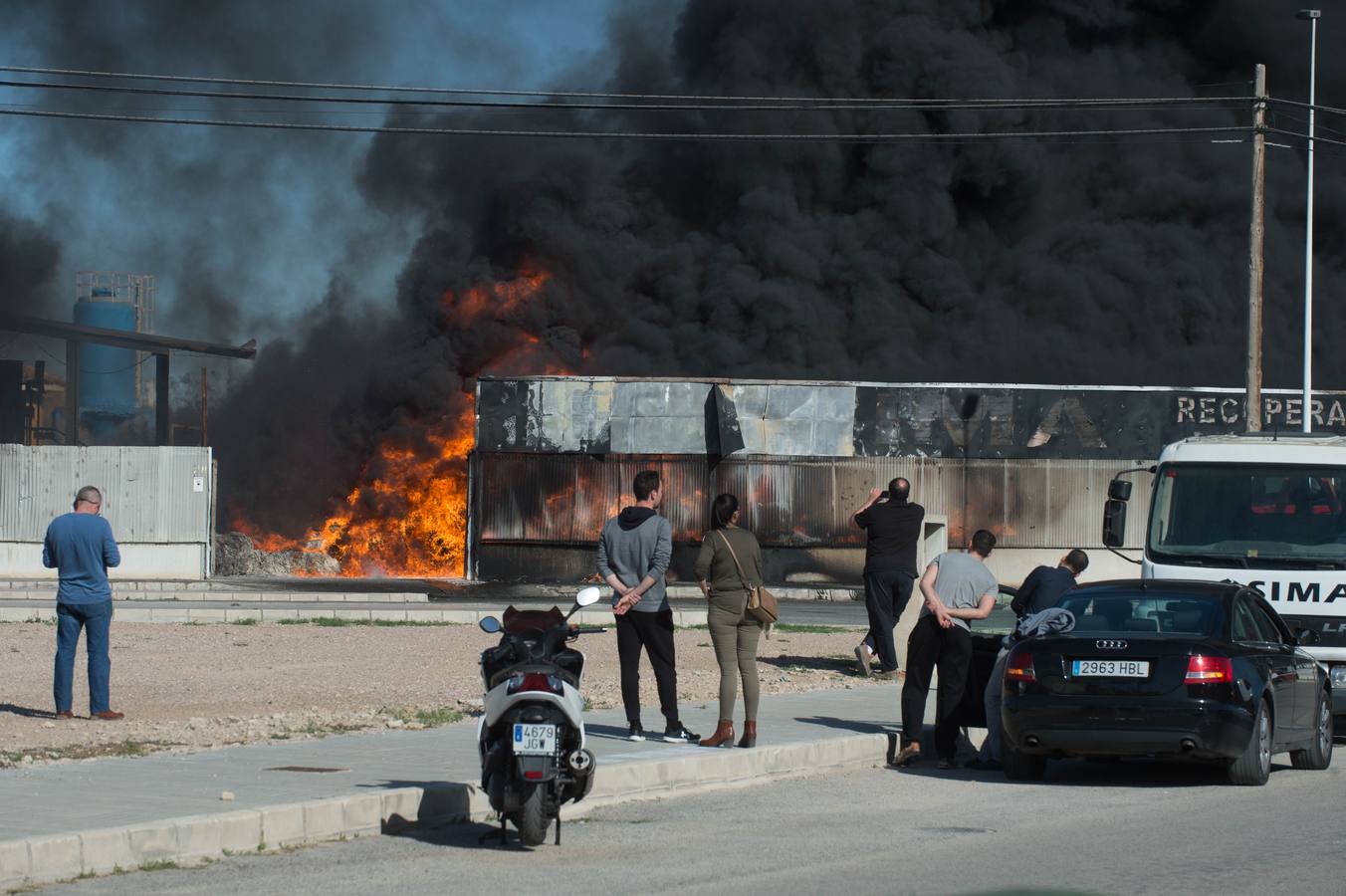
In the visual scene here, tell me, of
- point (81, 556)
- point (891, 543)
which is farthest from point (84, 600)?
point (891, 543)

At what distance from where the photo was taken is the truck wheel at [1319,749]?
41.4ft

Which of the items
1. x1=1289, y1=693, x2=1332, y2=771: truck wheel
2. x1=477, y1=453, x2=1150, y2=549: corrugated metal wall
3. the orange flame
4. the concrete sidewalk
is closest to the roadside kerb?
the concrete sidewalk

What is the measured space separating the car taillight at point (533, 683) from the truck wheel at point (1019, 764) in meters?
4.37

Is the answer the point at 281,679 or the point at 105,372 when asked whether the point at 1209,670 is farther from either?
the point at 105,372

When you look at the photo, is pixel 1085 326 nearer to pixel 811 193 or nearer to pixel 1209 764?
pixel 811 193

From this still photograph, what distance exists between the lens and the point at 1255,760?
11.4m

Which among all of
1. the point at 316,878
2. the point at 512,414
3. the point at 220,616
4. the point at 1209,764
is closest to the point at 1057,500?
the point at 512,414

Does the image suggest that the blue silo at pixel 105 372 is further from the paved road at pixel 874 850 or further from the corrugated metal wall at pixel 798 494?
the paved road at pixel 874 850

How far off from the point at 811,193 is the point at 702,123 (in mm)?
4157

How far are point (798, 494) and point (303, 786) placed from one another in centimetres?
2908

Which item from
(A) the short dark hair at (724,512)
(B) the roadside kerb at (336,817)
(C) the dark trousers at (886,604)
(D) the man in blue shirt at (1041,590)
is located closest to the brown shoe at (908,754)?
(B) the roadside kerb at (336,817)

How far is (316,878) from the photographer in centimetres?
773

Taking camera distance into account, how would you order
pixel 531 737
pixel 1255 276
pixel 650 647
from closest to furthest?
pixel 531 737
pixel 650 647
pixel 1255 276

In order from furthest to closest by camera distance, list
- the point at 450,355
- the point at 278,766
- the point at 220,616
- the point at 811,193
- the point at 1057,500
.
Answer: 1. the point at 811,193
2. the point at 450,355
3. the point at 1057,500
4. the point at 220,616
5. the point at 278,766
